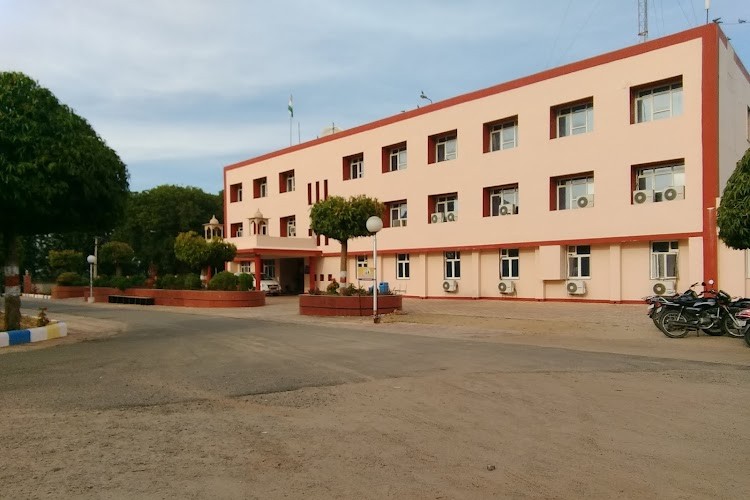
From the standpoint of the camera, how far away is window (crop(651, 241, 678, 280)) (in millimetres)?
23578

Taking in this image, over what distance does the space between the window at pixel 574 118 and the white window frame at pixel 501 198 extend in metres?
3.59

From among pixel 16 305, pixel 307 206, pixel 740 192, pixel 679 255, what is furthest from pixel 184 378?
pixel 307 206

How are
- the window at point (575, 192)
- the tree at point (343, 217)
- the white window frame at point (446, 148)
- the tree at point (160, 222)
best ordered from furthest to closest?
the tree at point (160, 222) → the white window frame at point (446, 148) → the window at point (575, 192) → the tree at point (343, 217)

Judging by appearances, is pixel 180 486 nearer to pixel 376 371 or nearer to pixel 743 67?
pixel 376 371

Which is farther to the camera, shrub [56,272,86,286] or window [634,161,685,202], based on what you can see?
shrub [56,272,86,286]

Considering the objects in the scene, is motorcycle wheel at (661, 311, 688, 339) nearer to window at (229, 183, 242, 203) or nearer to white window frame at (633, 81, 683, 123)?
white window frame at (633, 81, 683, 123)

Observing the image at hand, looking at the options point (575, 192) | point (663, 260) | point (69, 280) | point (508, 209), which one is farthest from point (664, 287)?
point (69, 280)

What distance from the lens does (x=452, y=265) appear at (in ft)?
105

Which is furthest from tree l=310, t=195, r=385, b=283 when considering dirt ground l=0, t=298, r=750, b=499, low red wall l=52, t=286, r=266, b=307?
dirt ground l=0, t=298, r=750, b=499

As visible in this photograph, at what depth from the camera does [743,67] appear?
25.6 metres

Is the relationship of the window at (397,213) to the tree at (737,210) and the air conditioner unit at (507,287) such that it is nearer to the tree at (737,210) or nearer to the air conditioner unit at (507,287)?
the air conditioner unit at (507,287)

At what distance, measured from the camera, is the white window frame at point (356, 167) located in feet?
126

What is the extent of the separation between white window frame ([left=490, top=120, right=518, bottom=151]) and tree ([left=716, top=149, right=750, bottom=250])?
16.4m

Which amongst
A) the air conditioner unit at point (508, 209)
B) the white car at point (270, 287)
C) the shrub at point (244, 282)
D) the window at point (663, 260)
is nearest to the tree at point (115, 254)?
the white car at point (270, 287)
